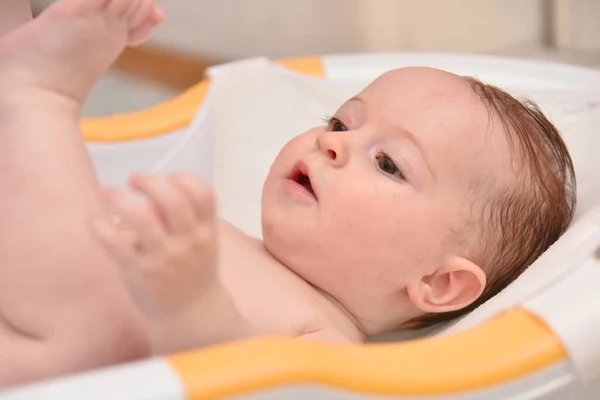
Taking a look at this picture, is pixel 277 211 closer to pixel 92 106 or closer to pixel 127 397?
pixel 127 397

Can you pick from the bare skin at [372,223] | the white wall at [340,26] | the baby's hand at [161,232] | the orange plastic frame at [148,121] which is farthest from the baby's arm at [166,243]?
the white wall at [340,26]

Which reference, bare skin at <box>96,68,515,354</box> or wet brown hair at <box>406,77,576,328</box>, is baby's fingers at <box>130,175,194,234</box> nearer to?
bare skin at <box>96,68,515,354</box>

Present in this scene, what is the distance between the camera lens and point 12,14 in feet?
2.28

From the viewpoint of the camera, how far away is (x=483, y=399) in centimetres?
54

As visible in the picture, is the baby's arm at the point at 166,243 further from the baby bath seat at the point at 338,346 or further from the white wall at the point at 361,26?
the white wall at the point at 361,26

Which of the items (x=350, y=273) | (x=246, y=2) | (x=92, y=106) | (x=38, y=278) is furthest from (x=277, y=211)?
Result: (x=92, y=106)

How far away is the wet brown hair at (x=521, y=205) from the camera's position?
0.74 meters

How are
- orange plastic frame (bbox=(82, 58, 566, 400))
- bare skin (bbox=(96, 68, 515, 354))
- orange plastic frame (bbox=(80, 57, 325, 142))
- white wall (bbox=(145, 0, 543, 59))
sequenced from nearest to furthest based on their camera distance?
orange plastic frame (bbox=(82, 58, 566, 400)) < bare skin (bbox=(96, 68, 515, 354)) < orange plastic frame (bbox=(80, 57, 325, 142)) < white wall (bbox=(145, 0, 543, 59))

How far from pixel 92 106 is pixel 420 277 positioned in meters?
1.01

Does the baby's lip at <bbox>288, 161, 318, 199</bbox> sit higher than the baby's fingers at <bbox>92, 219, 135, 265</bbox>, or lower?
lower

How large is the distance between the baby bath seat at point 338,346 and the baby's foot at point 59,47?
0.84 feet

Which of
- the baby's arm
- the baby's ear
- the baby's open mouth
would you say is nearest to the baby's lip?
the baby's open mouth

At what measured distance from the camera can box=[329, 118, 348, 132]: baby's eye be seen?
80 cm

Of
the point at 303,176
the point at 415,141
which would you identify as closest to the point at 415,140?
the point at 415,141
